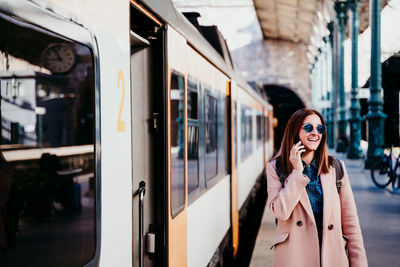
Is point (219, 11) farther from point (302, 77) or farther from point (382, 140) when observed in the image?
point (382, 140)

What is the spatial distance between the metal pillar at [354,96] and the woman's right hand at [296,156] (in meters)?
19.7

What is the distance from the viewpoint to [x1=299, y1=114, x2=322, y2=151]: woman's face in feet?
10.2

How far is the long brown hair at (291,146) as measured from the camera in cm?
314

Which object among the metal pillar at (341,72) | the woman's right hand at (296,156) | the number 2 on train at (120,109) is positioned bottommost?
the woman's right hand at (296,156)

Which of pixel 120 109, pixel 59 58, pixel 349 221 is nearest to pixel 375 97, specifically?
pixel 349 221

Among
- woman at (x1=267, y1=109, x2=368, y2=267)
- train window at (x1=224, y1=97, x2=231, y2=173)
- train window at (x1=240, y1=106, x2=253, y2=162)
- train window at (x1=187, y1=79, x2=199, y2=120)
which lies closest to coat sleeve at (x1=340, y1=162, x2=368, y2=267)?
woman at (x1=267, y1=109, x2=368, y2=267)

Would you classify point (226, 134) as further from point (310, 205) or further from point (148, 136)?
point (310, 205)

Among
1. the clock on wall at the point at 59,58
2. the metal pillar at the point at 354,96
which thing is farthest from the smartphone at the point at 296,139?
the metal pillar at the point at 354,96

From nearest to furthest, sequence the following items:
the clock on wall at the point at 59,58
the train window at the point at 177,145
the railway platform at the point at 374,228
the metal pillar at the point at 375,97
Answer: the clock on wall at the point at 59,58 → the train window at the point at 177,145 → the railway platform at the point at 374,228 → the metal pillar at the point at 375,97

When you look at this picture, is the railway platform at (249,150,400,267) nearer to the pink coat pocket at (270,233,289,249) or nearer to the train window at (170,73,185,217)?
the train window at (170,73,185,217)

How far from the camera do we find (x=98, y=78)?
222 cm

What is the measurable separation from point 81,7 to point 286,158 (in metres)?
1.60

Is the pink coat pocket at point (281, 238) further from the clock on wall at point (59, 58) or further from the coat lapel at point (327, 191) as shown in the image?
the clock on wall at point (59, 58)

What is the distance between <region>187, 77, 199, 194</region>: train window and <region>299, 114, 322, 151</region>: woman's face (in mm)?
1243
